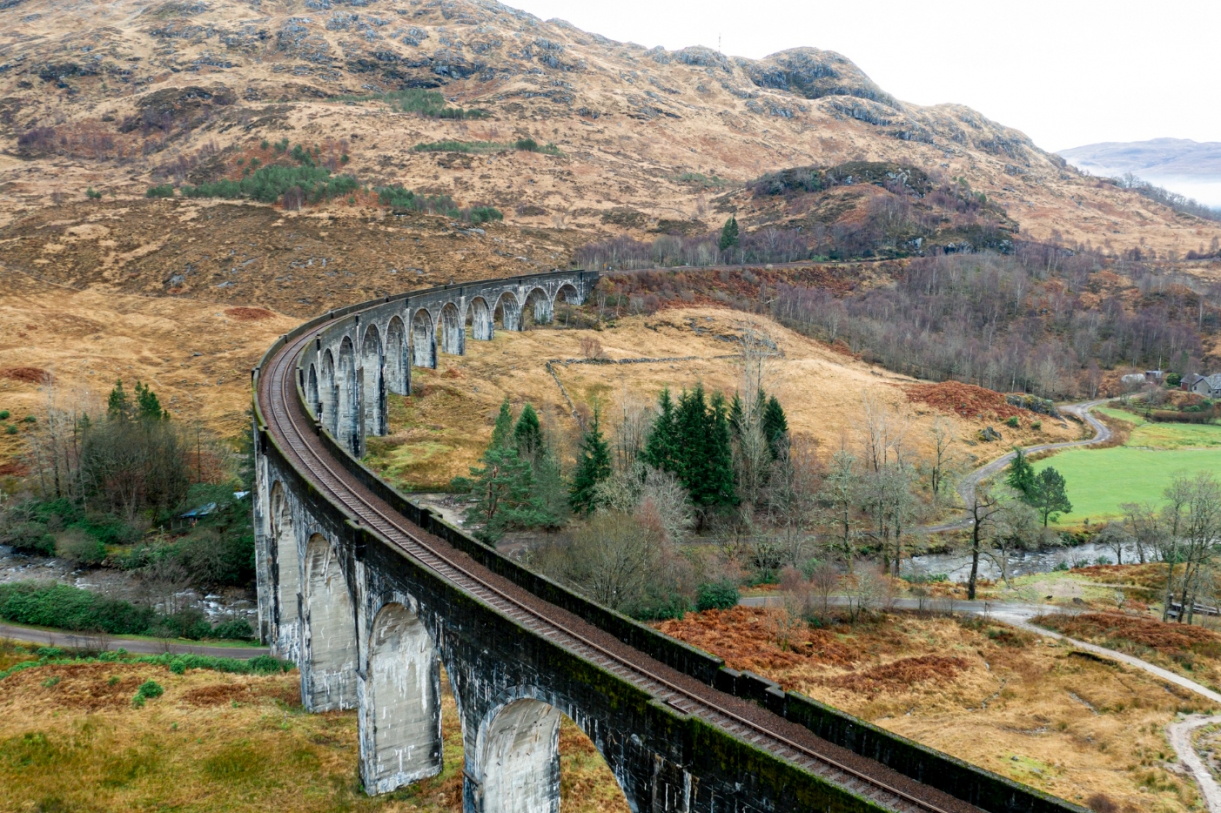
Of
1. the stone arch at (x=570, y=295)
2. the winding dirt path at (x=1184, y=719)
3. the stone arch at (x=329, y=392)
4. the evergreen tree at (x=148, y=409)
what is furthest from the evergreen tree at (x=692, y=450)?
the stone arch at (x=570, y=295)

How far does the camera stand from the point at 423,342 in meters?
84.9

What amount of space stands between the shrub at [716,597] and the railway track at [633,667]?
20.8 metres

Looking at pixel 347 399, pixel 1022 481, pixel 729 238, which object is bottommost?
pixel 1022 481

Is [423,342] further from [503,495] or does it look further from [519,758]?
[519,758]

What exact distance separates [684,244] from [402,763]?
5027 inches

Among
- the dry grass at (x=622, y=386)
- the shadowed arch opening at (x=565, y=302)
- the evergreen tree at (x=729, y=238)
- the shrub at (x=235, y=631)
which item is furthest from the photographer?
the evergreen tree at (x=729, y=238)

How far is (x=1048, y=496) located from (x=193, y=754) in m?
59.3

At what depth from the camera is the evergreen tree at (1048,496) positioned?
61188 mm

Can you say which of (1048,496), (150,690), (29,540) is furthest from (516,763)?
(1048,496)

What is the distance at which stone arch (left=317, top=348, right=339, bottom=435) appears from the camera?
193 ft

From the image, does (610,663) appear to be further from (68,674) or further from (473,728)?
(68,674)

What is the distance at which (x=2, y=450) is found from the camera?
196 feet

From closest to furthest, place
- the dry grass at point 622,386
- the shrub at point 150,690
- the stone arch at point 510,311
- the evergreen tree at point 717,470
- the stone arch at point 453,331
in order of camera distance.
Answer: the shrub at point 150,690
the evergreen tree at point 717,470
the dry grass at point 622,386
the stone arch at point 453,331
the stone arch at point 510,311

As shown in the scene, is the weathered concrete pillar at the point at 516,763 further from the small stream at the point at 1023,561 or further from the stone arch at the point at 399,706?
the small stream at the point at 1023,561
